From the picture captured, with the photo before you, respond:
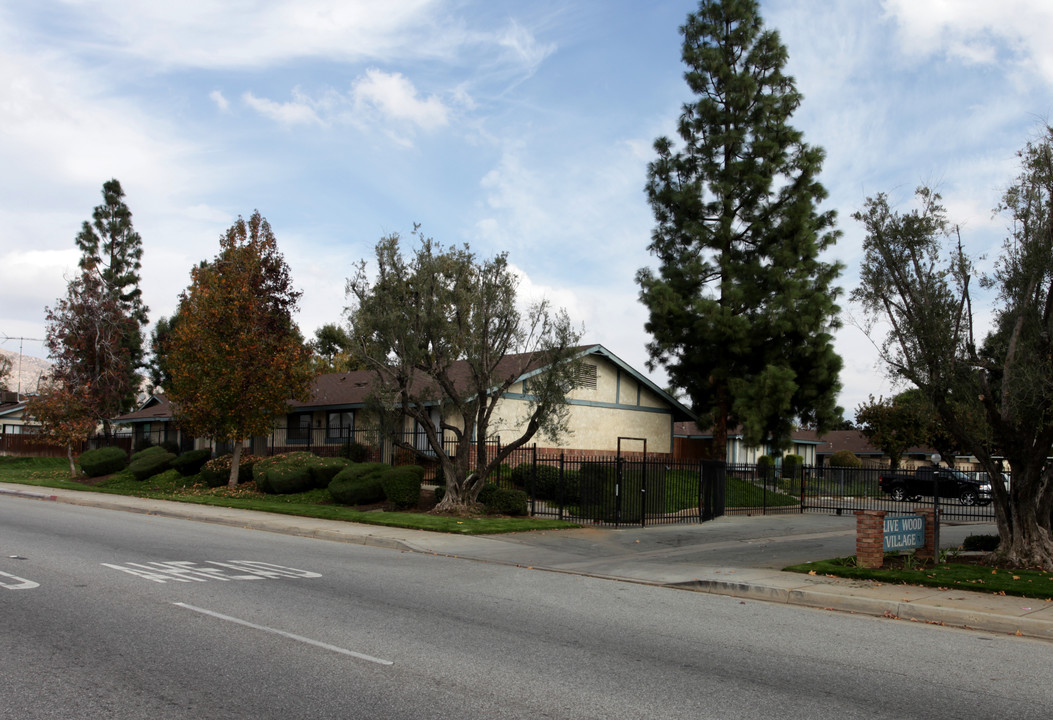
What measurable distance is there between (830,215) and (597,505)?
21.7 meters

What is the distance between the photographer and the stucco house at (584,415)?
3284cm

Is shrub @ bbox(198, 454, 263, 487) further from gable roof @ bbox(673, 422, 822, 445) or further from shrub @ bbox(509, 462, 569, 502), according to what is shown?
gable roof @ bbox(673, 422, 822, 445)

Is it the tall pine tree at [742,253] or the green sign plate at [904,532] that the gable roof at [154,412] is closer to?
the tall pine tree at [742,253]

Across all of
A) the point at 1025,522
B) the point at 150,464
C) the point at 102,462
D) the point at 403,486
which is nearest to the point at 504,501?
the point at 403,486

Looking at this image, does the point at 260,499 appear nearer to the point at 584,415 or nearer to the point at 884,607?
the point at 584,415

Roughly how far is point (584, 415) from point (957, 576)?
2192cm

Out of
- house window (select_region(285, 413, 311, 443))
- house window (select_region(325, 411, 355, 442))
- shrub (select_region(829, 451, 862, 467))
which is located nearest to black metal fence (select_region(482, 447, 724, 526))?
house window (select_region(325, 411, 355, 442))

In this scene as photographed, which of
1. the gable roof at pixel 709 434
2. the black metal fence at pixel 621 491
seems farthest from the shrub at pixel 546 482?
the gable roof at pixel 709 434

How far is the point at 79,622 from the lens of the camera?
7969mm

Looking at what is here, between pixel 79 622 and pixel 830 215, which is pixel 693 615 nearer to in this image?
pixel 79 622

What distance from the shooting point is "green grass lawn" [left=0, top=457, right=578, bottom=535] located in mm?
19141

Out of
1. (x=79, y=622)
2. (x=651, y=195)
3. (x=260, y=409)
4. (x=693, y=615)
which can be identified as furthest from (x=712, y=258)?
(x=79, y=622)

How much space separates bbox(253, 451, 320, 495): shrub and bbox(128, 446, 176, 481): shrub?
24.6 feet

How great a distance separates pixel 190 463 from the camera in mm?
33031
